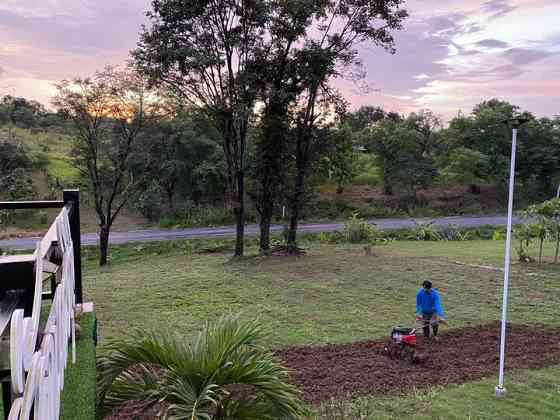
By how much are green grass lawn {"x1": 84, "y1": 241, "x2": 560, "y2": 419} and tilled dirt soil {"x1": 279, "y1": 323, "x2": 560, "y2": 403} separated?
273mm

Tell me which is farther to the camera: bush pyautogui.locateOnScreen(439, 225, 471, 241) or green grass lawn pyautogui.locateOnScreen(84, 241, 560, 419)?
bush pyautogui.locateOnScreen(439, 225, 471, 241)

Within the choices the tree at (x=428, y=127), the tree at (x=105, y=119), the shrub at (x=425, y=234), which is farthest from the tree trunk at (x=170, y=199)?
the tree at (x=428, y=127)

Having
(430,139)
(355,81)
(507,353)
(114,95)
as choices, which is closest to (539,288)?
(507,353)

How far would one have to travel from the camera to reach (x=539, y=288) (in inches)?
396

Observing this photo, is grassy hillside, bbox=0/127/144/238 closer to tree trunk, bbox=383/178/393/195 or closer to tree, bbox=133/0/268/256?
tree, bbox=133/0/268/256

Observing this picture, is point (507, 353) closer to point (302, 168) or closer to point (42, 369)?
point (42, 369)

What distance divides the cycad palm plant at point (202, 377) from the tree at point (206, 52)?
10511mm

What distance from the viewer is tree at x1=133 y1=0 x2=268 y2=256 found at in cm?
1259

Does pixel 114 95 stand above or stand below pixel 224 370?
above

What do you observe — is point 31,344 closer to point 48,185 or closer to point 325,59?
point 325,59

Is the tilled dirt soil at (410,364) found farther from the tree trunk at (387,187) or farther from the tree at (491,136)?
the tree at (491,136)

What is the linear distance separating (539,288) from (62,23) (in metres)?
14.4

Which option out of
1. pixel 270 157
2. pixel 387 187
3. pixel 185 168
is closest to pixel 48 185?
pixel 185 168

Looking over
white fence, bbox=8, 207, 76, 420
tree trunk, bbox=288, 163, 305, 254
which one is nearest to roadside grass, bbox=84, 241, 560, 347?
tree trunk, bbox=288, 163, 305, 254
